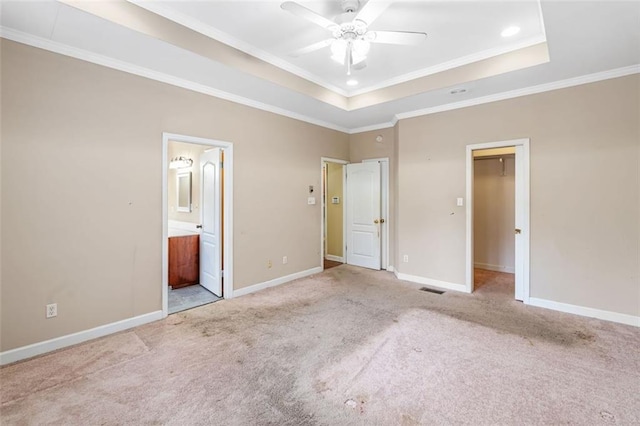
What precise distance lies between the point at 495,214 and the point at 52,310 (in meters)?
6.59

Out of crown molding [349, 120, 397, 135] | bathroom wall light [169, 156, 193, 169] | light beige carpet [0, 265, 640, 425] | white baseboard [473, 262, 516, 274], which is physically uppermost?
crown molding [349, 120, 397, 135]

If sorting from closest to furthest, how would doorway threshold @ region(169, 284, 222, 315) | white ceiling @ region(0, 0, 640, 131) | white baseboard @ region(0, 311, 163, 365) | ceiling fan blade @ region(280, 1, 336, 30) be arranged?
ceiling fan blade @ region(280, 1, 336, 30) → white ceiling @ region(0, 0, 640, 131) → white baseboard @ region(0, 311, 163, 365) → doorway threshold @ region(169, 284, 222, 315)

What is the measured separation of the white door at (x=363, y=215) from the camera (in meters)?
5.70

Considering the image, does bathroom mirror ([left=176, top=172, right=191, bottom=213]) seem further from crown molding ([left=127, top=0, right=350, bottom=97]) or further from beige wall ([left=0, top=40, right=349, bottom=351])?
crown molding ([left=127, top=0, right=350, bottom=97])

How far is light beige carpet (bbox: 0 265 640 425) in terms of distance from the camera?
193cm

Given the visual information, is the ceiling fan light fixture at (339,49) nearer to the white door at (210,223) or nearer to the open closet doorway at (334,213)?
the white door at (210,223)

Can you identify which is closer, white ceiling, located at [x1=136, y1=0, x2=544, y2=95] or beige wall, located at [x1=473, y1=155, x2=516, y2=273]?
white ceiling, located at [x1=136, y1=0, x2=544, y2=95]

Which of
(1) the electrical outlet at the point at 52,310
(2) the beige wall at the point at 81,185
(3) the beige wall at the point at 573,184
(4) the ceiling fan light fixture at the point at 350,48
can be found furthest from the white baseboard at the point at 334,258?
(1) the electrical outlet at the point at 52,310

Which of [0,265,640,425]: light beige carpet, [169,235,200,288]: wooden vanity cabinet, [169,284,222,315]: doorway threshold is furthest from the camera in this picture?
[169,235,200,288]: wooden vanity cabinet

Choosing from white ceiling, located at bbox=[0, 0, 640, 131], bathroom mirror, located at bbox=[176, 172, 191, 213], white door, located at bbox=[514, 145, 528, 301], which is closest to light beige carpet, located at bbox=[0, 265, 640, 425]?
white door, located at bbox=[514, 145, 528, 301]

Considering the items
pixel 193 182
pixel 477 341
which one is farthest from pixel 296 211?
pixel 477 341

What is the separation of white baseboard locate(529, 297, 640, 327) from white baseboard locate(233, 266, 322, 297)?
329 centimetres

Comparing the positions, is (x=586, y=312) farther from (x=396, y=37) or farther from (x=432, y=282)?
(x=396, y=37)

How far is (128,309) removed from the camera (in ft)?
10.4
